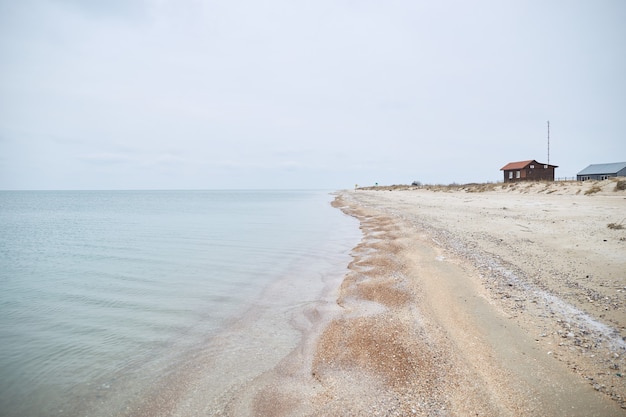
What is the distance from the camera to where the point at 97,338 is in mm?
6645

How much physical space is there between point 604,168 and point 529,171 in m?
17.1

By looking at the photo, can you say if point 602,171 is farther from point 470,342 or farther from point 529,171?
point 470,342

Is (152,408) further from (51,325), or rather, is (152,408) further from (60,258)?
(60,258)

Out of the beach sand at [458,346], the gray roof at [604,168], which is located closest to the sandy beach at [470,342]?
the beach sand at [458,346]

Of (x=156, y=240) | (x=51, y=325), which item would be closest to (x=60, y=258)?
(x=156, y=240)

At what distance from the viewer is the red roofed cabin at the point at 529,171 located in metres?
52.3

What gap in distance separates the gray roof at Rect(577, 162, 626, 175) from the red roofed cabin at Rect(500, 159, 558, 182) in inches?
352

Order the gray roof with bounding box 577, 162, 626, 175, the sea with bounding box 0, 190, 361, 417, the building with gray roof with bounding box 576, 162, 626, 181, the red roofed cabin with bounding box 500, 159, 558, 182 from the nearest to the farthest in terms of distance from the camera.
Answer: the sea with bounding box 0, 190, 361, 417, the building with gray roof with bounding box 576, 162, 626, 181, the red roofed cabin with bounding box 500, 159, 558, 182, the gray roof with bounding box 577, 162, 626, 175

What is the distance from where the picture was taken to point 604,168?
186 ft

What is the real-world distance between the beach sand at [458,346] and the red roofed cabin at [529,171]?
50.2 meters

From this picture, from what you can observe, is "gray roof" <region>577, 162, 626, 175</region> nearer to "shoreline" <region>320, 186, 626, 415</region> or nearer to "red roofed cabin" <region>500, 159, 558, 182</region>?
"red roofed cabin" <region>500, 159, 558, 182</region>

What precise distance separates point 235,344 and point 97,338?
10.1ft

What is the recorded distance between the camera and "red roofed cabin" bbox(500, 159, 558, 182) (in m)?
52.3

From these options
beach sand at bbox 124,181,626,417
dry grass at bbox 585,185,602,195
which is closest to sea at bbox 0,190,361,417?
beach sand at bbox 124,181,626,417
